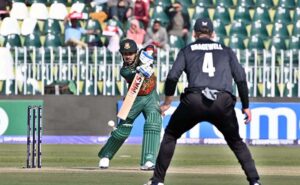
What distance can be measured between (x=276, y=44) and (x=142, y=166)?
10472 millimetres

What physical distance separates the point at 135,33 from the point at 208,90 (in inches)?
496

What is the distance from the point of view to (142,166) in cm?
1476

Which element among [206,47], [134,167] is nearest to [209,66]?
[206,47]

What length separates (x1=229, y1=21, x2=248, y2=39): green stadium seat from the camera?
977 inches

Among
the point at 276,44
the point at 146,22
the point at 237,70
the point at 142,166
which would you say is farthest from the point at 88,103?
the point at 237,70

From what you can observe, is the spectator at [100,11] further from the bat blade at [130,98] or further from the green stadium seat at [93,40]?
the bat blade at [130,98]

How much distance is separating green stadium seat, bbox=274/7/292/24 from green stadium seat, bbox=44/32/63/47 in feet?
16.1

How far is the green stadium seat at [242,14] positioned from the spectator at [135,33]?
105 inches

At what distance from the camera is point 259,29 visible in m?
25.1

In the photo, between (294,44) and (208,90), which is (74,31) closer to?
(294,44)

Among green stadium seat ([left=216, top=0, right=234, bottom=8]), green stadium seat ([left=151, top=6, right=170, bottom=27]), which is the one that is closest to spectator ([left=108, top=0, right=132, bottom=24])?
green stadium seat ([left=151, top=6, right=170, bottom=27])

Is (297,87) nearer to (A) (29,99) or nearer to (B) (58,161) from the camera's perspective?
(A) (29,99)

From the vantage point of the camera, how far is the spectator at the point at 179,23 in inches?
963

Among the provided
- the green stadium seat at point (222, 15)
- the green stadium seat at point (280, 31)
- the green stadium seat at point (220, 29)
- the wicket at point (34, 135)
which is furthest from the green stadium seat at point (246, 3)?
the wicket at point (34, 135)
